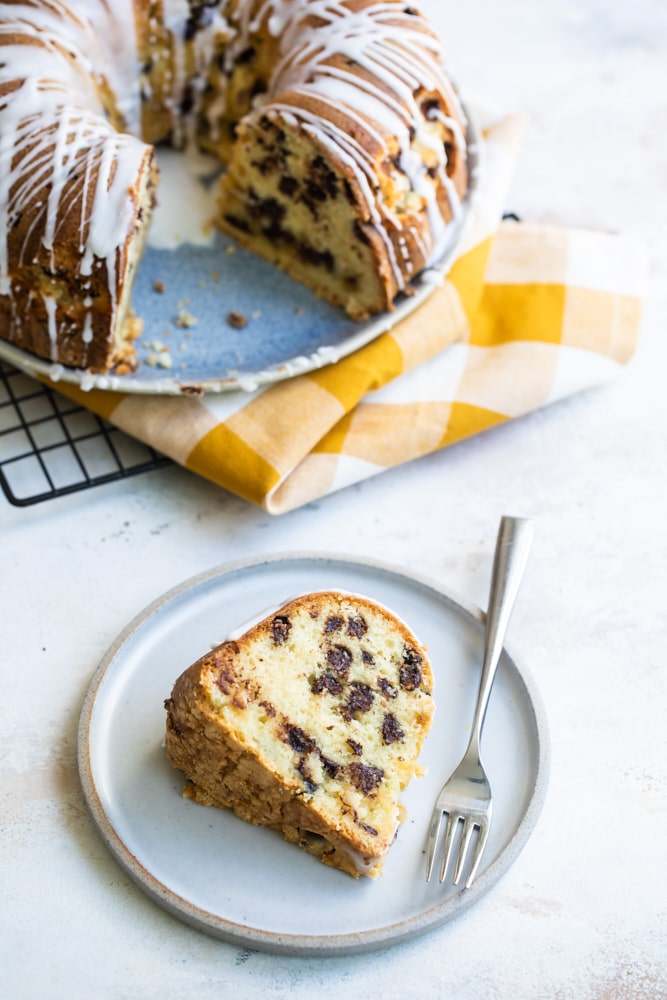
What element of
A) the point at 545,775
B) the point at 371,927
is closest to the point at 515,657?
the point at 545,775

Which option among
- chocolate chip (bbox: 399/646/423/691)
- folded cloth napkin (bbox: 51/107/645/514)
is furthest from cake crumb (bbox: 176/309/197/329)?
chocolate chip (bbox: 399/646/423/691)

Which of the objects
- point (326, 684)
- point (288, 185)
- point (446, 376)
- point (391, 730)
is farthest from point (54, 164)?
point (391, 730)

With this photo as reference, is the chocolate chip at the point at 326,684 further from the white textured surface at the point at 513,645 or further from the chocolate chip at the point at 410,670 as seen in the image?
the white textured surface at the point at 513,645

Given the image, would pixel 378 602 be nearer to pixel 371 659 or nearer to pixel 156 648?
pixel 371 659

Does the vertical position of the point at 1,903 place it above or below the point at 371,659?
below

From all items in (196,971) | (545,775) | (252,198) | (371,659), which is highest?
(252,198)

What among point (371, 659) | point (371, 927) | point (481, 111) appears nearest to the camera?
point (371, 927)

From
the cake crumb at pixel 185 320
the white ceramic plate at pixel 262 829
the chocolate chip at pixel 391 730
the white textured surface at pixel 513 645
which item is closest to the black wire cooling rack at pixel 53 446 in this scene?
the white textured surface at pixel 513 645
